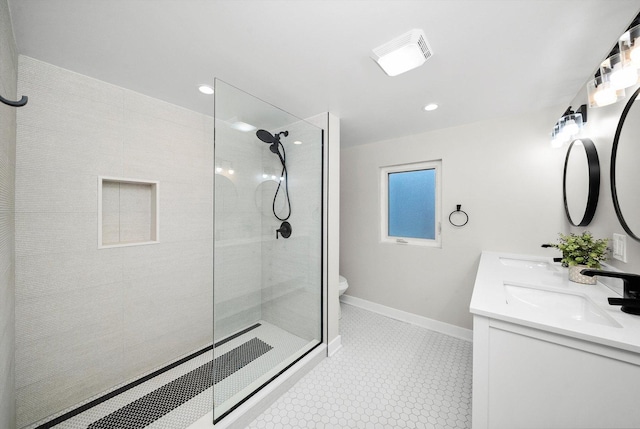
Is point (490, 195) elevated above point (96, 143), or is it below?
below

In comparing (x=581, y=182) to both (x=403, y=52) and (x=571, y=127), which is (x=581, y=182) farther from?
(x=403, y=52)

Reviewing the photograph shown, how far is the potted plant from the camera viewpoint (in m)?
1.41

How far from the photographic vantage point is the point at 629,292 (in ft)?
3.46

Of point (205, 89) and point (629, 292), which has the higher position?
point (205, 89)

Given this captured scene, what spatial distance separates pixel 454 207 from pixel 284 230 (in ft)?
6.11

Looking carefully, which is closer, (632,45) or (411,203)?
(632,45)

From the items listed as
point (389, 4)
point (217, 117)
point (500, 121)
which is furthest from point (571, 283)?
point (217, 117)

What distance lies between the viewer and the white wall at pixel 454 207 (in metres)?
2.09

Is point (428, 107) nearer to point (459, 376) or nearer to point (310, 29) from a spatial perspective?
point (310, 29)

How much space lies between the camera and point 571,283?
1423 mm

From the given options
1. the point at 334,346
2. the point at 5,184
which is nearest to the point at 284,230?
the point at 334,346

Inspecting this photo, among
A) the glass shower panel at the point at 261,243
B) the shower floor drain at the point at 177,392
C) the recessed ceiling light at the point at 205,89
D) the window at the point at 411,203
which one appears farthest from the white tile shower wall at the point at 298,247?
the window at the point at 411,203

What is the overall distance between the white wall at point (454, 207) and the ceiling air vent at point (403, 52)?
1490mm

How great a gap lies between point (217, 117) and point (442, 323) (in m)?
2.90
